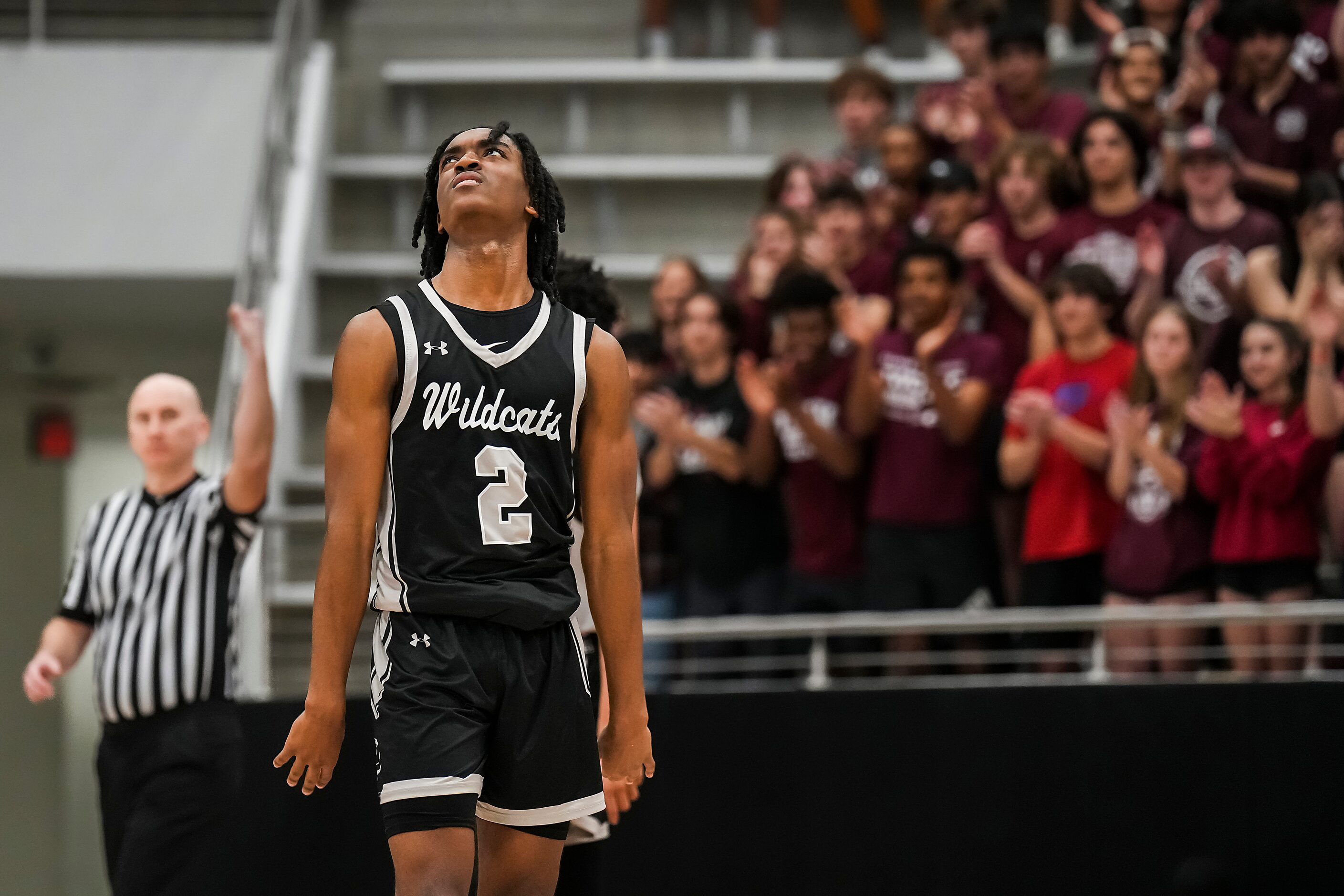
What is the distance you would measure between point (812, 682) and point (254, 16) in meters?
5.56

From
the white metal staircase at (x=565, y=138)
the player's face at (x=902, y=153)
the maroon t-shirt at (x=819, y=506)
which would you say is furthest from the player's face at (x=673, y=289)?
the white metal staircase at (x=565, y=138)

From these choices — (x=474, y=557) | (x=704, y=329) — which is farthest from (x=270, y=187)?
(x=474, y=557)

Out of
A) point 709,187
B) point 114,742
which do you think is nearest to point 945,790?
point 114,742

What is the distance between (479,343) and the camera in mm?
2971

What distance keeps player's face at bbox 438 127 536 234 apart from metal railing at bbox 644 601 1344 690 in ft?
8.28

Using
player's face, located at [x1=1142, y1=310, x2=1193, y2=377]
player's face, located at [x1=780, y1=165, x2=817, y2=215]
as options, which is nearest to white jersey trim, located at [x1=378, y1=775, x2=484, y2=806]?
player's face, located at [x1=1142, y1=310, x2=1193, y2=377]

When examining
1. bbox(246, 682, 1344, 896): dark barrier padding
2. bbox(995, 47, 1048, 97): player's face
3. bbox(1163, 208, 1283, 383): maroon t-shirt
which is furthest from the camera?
bbox(995, 47, 1048, 97): player's face

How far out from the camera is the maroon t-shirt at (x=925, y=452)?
570 cm

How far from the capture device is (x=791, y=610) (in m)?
6.01

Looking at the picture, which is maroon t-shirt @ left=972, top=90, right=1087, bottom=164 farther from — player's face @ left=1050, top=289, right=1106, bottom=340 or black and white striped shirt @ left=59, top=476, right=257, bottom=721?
black and white striped shirt @ left=59, top=476, right=257, bottom=721

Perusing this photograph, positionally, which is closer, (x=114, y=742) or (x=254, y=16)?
(x=114, y=742)

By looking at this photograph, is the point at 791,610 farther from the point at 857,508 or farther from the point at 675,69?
the point at 675,69

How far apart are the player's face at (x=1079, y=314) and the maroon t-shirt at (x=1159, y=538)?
1.76 ft

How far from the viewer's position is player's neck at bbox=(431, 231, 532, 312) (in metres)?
3.03
